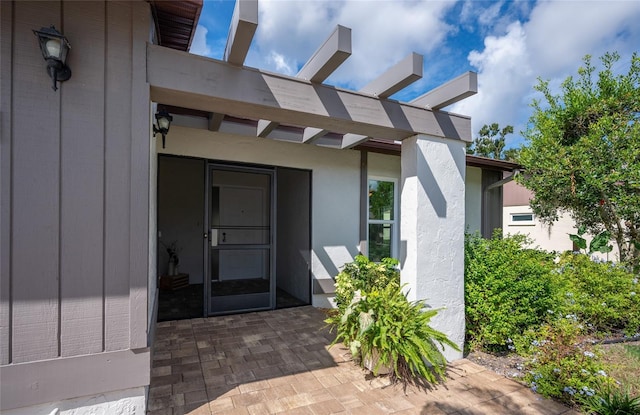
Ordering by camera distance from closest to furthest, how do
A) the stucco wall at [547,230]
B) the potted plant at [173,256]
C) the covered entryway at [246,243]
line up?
the covered entryway at [246,243]
the potted plant at [173,256]
the stucco wall at [547,230]

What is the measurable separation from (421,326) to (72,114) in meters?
3.22

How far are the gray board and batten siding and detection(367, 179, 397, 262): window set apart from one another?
424 centimetres

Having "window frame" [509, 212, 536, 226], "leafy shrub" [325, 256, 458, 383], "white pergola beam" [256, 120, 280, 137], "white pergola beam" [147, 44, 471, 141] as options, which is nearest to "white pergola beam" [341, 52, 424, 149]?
"white pergola beam" [147, 44, 471, 141]

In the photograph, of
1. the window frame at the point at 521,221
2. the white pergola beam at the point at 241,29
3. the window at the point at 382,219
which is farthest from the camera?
the window frame at the point at 521,221

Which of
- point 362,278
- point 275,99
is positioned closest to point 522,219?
point 362,278

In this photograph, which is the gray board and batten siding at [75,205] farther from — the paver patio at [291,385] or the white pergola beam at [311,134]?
the white pergola beam at [311,134]

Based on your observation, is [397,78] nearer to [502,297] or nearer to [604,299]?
[502,297]

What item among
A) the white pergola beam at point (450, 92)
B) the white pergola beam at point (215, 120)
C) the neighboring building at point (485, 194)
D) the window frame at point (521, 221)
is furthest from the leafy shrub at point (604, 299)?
the window frame at point (521, 221)

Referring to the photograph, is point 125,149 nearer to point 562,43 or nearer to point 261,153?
point 261,153

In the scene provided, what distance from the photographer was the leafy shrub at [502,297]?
3412mm

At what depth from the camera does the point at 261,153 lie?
185 inches

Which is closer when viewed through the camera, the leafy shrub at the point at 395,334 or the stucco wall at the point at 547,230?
the leafy shrub at the point at 395,334

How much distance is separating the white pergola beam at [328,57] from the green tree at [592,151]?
582 cm

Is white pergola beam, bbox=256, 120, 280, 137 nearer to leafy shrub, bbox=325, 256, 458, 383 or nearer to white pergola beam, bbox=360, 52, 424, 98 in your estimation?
white pergola beam, bbox=360, 52, 424, 98
